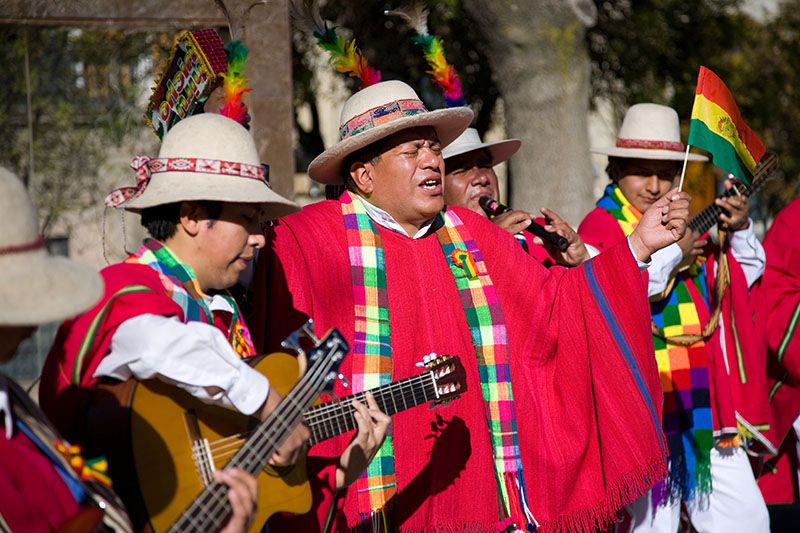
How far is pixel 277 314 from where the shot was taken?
3377mm

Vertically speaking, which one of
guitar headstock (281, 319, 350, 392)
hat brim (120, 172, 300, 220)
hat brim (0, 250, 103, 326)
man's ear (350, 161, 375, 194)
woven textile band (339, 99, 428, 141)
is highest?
woven textile band (339, 99, 428, 141)

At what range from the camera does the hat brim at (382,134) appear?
3664mm

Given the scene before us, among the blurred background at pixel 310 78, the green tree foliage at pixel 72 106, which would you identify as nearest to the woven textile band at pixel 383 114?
the blurred background at pixel 310 78

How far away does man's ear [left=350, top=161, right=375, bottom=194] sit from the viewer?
3.82 metres

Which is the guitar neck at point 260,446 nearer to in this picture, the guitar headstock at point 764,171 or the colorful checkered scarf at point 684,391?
the colorful checkered scarf at point 684,391

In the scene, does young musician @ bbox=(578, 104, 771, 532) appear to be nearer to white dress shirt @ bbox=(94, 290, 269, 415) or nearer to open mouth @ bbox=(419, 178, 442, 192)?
open mouth @ bbox=(419, 178, 442, 192)

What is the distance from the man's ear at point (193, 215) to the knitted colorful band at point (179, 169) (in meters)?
0.11

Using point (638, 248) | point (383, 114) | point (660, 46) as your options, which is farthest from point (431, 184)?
point (660, 46)

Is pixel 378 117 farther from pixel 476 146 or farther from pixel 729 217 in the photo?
pixel 729 217

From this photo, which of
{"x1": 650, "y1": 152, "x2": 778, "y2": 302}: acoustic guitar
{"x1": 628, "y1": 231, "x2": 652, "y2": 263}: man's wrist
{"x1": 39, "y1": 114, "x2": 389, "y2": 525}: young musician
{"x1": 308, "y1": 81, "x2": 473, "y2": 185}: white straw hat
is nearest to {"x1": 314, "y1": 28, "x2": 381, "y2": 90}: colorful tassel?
{"x1": 308, "y1": 81, "x2": 473, "y2": 185}: white straw hat

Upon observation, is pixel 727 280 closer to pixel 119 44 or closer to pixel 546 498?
pixel 546 498

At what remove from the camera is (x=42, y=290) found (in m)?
2.17

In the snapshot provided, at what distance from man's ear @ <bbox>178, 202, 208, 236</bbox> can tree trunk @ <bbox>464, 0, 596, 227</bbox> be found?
6520mm

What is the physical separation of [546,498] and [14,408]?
2314 millimetres
